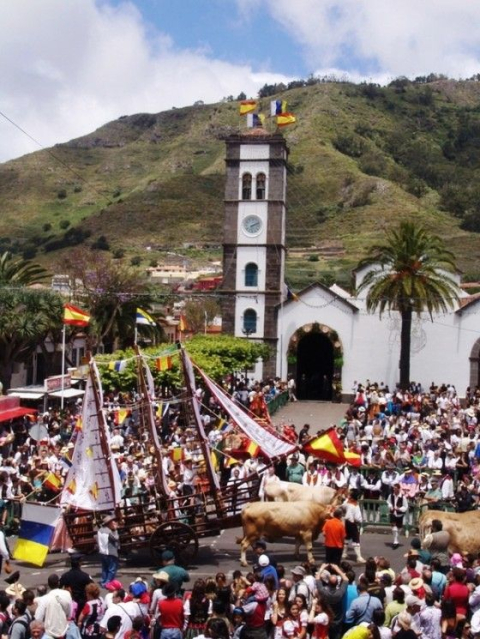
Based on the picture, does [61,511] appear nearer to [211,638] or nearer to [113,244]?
[211,638]

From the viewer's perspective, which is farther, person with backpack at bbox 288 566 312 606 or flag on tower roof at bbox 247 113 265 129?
flag on tower roof at bbox 247 113 265 129

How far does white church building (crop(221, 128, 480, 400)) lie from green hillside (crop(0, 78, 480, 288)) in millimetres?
30165

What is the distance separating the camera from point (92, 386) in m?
18.2

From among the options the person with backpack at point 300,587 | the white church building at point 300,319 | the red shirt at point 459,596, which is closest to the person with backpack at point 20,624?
the person with backpack at point 300,587

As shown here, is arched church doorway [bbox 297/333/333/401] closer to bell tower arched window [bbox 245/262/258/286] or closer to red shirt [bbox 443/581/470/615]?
bell tower arched window [bbox 245/262/258/286]

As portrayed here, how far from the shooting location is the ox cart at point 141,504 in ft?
58.6

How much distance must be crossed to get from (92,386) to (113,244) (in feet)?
316

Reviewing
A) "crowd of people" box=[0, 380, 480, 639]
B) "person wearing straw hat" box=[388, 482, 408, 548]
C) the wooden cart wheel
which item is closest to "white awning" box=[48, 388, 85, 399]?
"crowd of people" box=[0, 380, 480, 639]

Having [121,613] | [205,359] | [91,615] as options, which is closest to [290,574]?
[91,615]

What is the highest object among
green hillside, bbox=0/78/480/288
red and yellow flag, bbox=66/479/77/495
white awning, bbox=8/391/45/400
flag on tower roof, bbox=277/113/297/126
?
green hillside, bbox=0/78/480/288

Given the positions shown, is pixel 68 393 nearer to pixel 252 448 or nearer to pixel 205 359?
pixel 205 359

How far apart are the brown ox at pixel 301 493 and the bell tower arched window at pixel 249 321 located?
1204 inches

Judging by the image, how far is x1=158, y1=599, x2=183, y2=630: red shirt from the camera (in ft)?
39.3

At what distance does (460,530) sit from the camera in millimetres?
15852
